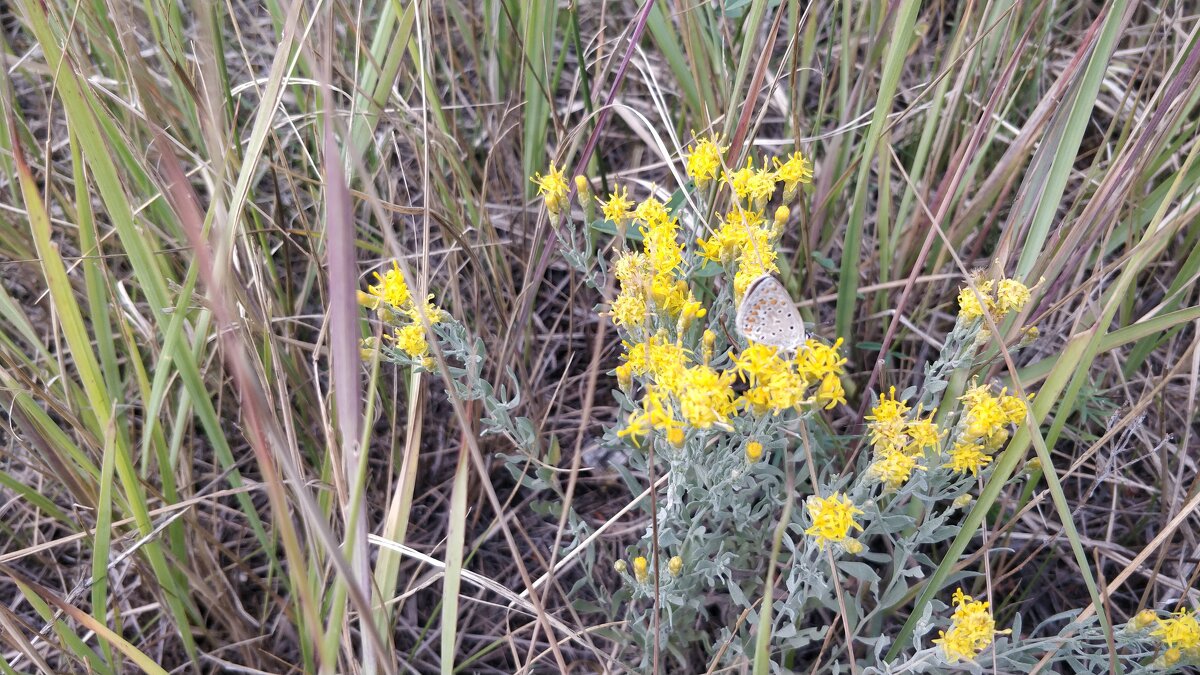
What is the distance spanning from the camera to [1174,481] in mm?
2193

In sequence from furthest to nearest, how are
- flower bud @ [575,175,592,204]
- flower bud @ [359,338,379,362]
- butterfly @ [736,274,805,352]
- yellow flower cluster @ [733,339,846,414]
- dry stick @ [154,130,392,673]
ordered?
flower bud @ [575,175,592,204] < flower bud @ [359,338,379,362] < yellow flower cluster @ [733,339,846,414] < butterfly @ [736,274,805,352] < dry stick @ [154,130,392,673]

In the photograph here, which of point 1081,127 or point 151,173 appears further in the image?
point 151,173

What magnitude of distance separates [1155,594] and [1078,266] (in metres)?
0.90

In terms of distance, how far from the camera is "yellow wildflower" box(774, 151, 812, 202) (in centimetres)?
189

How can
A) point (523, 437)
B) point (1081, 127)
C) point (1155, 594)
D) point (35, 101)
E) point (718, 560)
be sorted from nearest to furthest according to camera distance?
point (1081, 127)
point (718, 560)
point (523, 437)
point (1155, 594)
point (35, 101)

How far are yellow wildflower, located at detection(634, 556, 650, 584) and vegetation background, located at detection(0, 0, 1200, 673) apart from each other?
103mm

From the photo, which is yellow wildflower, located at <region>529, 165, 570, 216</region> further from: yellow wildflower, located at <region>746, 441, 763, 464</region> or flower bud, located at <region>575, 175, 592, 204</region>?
yellow wildflower, located at <region>746, 441, 763, 464</region>

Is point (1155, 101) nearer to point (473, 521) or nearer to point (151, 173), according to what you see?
point (473, 521)

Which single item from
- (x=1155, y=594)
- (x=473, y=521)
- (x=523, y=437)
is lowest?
(x=1155, y=594)

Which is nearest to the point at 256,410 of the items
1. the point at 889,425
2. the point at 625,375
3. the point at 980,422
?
the point at 625,375

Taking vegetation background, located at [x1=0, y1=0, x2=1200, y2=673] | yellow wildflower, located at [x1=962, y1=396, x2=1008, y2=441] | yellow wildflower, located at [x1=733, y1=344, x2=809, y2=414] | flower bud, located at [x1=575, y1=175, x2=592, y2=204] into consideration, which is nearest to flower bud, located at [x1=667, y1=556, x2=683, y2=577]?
vegetation background, located at [x1=0, y1=0, x2=1200, y2=673]

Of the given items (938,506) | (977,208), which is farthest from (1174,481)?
(977,208)

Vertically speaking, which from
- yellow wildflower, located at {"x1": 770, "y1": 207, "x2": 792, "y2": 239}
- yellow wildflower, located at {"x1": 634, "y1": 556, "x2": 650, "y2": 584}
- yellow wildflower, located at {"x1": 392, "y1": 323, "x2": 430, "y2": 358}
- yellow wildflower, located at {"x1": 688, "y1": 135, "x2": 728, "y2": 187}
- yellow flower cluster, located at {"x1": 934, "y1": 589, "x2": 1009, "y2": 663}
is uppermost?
yellow wildflower, located at {"x1": 688, "y1": 135, "x2": 728, "y2": 187}

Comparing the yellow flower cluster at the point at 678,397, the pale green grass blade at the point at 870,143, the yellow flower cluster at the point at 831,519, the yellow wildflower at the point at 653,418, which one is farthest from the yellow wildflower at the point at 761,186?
the yellow flower cluster at the point at 831,519
